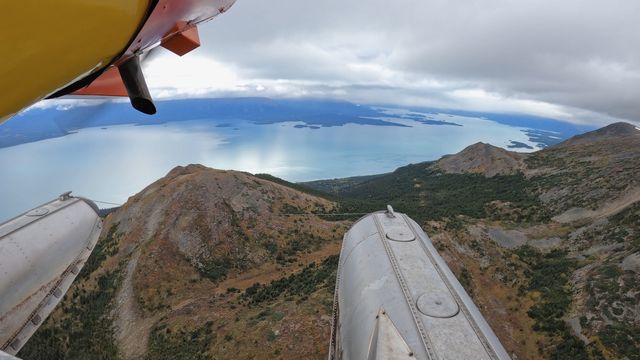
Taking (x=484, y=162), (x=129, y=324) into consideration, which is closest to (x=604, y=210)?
(x=484, y=162)

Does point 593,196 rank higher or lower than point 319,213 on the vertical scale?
higher

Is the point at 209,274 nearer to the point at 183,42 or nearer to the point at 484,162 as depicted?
the point at 183,42

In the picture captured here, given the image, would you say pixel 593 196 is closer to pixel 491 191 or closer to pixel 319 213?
pixel 491 191


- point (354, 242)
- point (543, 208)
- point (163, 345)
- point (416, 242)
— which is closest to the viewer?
point (416, 242)

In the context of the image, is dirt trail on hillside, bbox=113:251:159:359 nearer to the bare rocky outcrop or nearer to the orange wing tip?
the orange wing tip

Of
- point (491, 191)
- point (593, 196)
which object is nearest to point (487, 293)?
point (593, 196)

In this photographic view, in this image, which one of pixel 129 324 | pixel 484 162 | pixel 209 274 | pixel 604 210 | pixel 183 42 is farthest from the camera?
pixel 484 162

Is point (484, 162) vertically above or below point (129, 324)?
below

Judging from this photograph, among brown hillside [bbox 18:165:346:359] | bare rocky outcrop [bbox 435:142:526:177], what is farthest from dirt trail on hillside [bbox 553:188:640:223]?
bare rocky outcrop [bbox 435:142:526:177]
